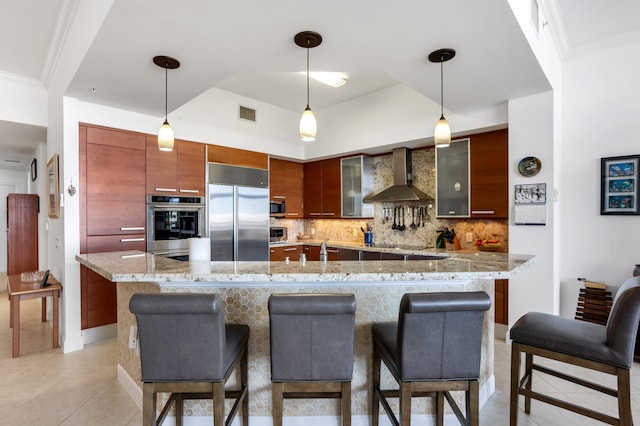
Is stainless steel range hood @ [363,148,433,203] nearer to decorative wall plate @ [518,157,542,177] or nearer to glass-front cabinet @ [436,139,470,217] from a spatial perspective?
glass-front cabinet @ [436,139,470,217]

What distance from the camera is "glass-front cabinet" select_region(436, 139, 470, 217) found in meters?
3.87

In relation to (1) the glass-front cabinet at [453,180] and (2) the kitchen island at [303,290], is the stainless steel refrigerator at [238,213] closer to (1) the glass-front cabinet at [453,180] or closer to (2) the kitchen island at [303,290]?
(2) the kitchen island at [303,290]

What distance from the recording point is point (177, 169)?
13.0ft

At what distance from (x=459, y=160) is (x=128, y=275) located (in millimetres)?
3693

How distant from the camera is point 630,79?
10.1 feet

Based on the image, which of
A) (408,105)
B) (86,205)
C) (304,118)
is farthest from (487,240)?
(86,205)

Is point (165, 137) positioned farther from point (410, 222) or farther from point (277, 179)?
point (410, 222)

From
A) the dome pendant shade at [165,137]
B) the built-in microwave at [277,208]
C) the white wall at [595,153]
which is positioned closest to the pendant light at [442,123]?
the white wall at [595,153]

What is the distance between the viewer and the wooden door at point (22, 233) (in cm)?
567

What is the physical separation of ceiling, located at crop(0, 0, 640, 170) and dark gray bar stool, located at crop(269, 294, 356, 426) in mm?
1645

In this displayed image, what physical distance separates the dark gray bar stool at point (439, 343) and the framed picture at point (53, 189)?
12.1 feet

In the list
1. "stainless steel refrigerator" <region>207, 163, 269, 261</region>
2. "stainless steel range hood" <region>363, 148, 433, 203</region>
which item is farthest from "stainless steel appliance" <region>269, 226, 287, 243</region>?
"stainless steel range hood" <region>363, 148, 433, 203</region>

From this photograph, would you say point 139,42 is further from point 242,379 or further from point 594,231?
point 594,231

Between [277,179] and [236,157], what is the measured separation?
3.20 ft
